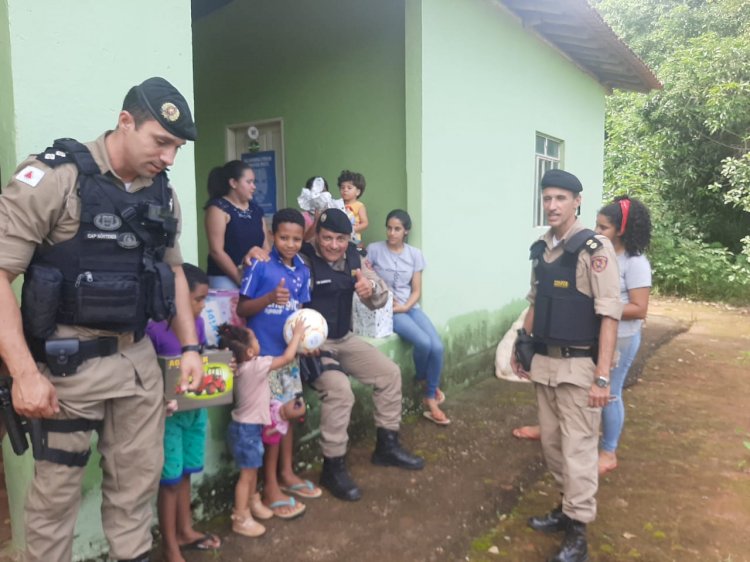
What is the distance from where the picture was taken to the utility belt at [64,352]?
1832 millimetres

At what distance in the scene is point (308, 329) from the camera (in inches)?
118

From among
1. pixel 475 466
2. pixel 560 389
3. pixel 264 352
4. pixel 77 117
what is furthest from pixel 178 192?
pixel 475 466

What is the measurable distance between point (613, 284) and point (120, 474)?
7.37ft

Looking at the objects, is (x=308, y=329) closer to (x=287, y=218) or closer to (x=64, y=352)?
(x=287, y=218)

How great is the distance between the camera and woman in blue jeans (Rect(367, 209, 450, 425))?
15.0 ft

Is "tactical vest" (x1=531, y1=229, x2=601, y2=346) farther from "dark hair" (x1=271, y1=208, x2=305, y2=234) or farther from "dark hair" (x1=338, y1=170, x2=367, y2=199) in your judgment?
"dark hair" (x1=338, y1=170, x2=367, y2=199)

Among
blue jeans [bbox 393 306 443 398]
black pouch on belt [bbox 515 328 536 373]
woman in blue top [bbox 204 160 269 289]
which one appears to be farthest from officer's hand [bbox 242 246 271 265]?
blue jeans [bbox 393 306 443 398]

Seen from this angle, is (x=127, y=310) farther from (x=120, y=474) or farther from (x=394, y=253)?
(x=394, y=253)

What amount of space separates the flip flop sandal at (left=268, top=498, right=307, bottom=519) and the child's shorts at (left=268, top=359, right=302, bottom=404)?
1.87 feet

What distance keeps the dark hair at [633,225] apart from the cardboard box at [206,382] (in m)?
2.45

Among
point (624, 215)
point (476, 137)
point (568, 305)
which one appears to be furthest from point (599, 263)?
point (476, 137)

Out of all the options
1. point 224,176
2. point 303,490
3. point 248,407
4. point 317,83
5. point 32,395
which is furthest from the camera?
point 317,83

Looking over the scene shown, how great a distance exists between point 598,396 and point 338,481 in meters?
1.60

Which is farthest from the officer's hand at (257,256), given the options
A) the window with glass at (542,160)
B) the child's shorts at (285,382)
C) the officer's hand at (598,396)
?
the window with glass at (542,160)
